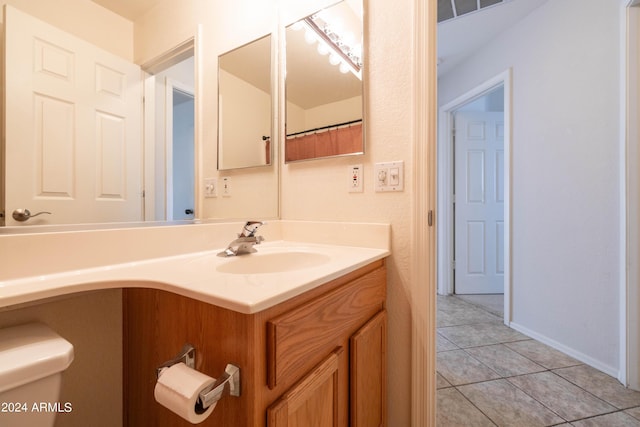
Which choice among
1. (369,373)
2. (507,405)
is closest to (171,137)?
(369,373)

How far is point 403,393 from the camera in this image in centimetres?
102

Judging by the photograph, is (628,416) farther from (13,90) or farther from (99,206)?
→ (13,90)

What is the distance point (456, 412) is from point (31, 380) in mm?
1542

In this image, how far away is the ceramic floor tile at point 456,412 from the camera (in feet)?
3.88

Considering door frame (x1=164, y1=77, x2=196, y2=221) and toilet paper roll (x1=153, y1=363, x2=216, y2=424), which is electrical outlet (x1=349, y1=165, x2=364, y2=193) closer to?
door frame (x1=164, y1=77, x2=196, y2=221)

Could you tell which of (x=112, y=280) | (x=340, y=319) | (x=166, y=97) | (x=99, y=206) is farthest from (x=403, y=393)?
(x=166, y=97)

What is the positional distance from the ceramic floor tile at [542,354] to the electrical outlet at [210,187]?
2.17m

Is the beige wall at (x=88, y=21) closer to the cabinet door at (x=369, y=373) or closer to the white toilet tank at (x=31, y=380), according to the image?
the white toilet tank at (x=31, y=380)

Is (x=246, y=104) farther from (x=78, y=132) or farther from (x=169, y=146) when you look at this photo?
(x=78, y=132)

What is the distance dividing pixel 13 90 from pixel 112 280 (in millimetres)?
502

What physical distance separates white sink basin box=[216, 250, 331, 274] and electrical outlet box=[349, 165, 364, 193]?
327 millimetres

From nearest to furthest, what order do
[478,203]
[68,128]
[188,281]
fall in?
1. [188,281]
2. [68,128]
3. [478,203]

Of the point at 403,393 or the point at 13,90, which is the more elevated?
the point at 13,90

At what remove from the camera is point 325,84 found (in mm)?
1250
